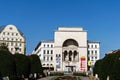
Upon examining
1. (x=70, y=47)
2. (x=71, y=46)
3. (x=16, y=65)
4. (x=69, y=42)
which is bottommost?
(x=16, y=65)

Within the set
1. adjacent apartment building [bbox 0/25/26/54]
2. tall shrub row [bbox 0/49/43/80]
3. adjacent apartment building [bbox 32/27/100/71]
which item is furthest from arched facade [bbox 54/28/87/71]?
tall shrub row [bbox 0/49/43/80]

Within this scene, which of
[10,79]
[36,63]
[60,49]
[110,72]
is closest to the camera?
[110,72]

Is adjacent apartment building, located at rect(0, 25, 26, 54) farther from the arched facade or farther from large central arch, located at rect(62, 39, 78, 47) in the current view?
large central arch, located at rect(62, 39, 78, 47)

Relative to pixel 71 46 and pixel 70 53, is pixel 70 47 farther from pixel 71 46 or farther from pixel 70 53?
pixel 70 53

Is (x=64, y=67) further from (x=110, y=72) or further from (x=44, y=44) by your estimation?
(x=110, y=72)

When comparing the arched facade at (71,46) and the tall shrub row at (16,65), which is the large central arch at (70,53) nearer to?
the arched facade at (71,46)

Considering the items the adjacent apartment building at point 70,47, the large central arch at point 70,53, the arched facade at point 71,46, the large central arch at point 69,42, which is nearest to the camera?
the adjacent apartment building at point 70,47

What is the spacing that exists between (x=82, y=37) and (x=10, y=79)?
97.3 meters

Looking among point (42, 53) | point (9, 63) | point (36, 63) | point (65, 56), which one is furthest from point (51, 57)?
point (9, 63)

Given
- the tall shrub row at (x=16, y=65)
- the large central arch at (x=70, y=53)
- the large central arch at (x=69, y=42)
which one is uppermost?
the large central arch at (x=69, y=42)

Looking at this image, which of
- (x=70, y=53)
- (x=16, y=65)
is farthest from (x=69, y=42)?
(x=16, y=65)

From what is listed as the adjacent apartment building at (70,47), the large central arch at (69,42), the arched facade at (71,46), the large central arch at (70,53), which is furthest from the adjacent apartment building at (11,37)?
the large central arch at (70,53)

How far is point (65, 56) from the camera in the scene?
150 metres

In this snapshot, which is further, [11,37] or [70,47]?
[11,37]
